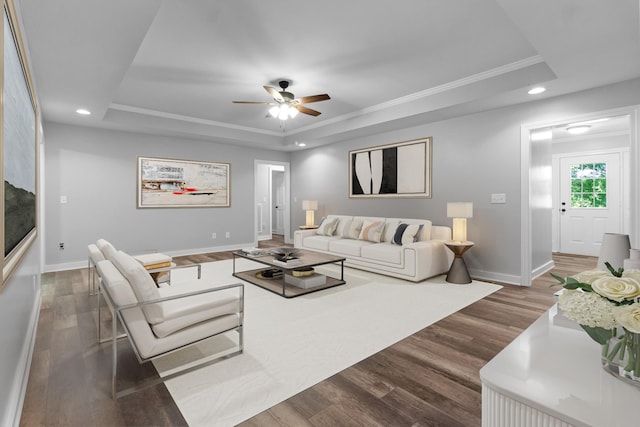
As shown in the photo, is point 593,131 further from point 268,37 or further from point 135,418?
point 135,418

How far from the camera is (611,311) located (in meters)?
0.91

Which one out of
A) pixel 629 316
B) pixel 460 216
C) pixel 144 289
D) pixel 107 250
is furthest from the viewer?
pixel 460 216

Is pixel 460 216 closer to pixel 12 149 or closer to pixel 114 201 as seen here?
pixel 12 149

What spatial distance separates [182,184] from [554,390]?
21.5 ft

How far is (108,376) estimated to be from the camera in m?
2.11

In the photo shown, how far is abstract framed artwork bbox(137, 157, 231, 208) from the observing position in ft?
19.7

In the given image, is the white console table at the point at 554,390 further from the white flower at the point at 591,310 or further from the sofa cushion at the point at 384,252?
the sofa cushion at the point at 384,252

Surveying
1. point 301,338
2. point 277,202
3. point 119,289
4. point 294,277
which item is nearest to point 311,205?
point 294,277

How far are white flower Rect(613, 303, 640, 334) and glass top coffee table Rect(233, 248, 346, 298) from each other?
118 inches

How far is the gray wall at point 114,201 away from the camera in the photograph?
5.16 meters

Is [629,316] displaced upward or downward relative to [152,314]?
upward

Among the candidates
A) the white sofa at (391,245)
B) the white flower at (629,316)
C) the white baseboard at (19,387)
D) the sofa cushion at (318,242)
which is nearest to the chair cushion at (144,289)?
the white baseboard at (19,387)

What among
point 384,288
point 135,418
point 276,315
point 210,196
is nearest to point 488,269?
point 384,288

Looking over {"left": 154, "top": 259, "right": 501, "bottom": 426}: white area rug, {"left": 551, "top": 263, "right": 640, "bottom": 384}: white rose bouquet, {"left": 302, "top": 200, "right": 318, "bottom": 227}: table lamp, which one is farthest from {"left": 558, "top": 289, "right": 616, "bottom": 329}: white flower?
{"left": 302, "top": 200, "right": 318, "bottom": 227}: table lamp
